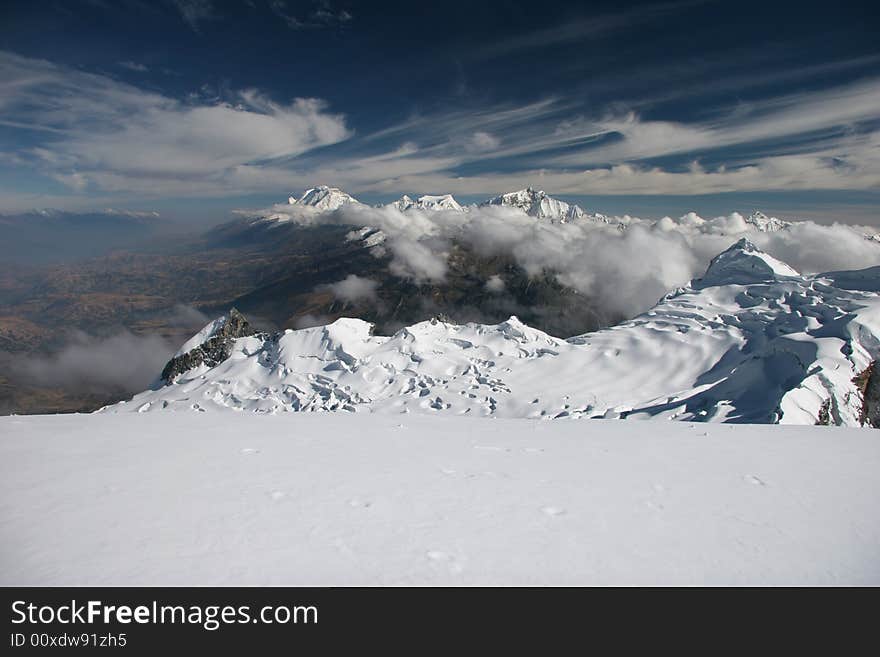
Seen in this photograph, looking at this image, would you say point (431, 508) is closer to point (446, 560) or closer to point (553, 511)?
point (446, 560)

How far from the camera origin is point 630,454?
6836 mm

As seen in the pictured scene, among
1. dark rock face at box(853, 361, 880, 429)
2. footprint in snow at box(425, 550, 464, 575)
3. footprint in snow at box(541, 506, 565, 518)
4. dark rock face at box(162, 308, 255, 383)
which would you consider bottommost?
dark rock face at box(853, 361, 880, 429)

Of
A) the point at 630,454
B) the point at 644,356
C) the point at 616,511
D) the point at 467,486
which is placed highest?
the point at 467,486

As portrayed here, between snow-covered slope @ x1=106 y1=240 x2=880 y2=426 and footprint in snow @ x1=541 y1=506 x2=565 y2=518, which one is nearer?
footprint in snow @ x1=541 y1=506 x2=565 y2=518

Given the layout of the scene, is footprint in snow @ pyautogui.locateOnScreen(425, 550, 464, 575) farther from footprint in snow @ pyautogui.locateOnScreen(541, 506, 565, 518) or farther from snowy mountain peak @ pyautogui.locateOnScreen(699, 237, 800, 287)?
snowy mountain peak @ pyautogui.locateOnScreen(699, 237, 800, 287)

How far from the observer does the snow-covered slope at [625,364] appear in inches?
1223

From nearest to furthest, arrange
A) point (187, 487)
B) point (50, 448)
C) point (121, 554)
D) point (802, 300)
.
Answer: point (121, 554) → point (187, 487) → point (50, 448) → point (802, 300)

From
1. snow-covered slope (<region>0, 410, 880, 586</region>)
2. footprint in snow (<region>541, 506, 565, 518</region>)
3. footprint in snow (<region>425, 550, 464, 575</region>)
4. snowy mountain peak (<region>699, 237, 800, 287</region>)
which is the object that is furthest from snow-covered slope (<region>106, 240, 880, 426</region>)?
footprint in snow (<region>425, 550, 464, 575</region>)

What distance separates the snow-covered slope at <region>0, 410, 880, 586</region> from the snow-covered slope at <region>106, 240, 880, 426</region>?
25.0m

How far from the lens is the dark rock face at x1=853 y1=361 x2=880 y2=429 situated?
29359mm
